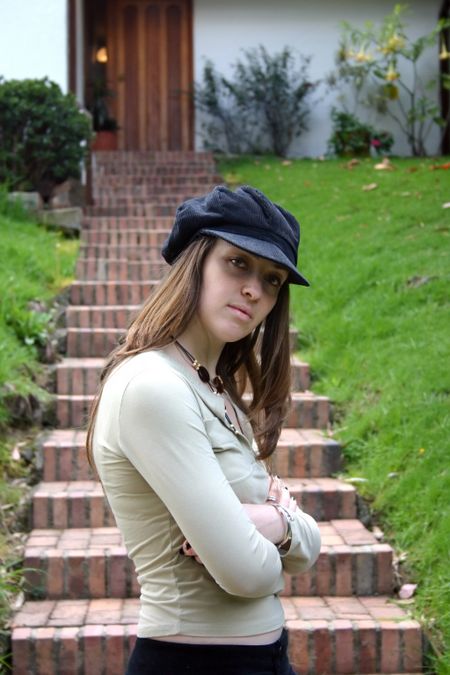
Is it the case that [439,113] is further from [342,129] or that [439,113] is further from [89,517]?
[89,517]

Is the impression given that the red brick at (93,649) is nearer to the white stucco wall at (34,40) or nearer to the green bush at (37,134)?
the green bush at (37,134)

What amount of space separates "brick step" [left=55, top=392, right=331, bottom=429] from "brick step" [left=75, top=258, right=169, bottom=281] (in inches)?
95.1

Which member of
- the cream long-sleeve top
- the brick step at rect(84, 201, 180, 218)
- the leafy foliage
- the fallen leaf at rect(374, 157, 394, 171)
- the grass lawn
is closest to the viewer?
the cream long-sleeve top

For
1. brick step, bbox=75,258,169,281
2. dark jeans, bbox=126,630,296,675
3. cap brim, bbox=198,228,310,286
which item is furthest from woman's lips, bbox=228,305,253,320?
brick step, bbox=75,258,169,281

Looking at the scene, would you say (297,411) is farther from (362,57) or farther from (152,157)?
(362,57)

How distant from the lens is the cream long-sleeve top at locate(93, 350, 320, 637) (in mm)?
1502

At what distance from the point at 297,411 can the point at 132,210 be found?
5246mm

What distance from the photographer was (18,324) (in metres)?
5.91

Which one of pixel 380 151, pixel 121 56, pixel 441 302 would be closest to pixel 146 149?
pixel 121 56

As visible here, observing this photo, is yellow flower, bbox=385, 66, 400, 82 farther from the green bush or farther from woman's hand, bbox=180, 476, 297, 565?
woman's hand, bbox=180, 476, 297, 565

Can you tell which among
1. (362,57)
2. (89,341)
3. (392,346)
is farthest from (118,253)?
(362,57)

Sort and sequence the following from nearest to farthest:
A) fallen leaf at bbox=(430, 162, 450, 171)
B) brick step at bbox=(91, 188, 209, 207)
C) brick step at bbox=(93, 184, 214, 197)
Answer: fallen leaf at bbox=(430, 162, 450, 171) < brick step at bbox=(91, 188, 209, 207) < brick step at bbox=(93, 184, 214, 197)

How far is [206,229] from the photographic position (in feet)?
5.71

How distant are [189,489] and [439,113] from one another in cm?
1366
